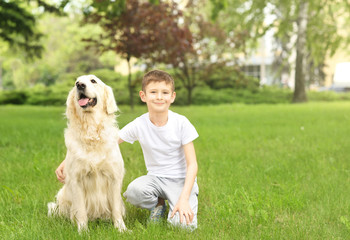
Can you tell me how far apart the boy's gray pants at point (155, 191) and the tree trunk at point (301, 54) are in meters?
17.4

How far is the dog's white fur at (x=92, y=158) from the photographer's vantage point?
110 inches

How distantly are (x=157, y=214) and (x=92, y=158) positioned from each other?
0.75 meters

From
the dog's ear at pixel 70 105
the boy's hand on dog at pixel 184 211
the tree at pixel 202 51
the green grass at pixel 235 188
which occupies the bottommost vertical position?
the green grass at pixel 235 188

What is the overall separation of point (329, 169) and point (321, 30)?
10.6 metres

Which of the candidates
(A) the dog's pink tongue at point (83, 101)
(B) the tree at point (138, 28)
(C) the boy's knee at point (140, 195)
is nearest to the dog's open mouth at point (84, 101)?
(A) the dog's pink tongue at point (83, 101)

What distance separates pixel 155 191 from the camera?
3.05m

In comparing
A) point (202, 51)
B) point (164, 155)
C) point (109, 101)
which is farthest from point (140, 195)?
point (202, 51)

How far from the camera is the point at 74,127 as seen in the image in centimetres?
285

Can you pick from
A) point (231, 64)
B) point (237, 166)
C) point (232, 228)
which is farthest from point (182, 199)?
point (231, 64)

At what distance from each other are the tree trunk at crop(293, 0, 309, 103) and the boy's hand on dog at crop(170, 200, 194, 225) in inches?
695

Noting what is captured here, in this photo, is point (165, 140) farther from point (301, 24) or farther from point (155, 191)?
point (301, 24)

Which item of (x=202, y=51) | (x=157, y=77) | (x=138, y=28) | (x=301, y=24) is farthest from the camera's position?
(x=202, y=51)

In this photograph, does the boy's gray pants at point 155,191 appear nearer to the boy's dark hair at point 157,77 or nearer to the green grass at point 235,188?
the green grass at point 235,188

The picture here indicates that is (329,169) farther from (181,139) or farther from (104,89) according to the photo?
(104,89)
